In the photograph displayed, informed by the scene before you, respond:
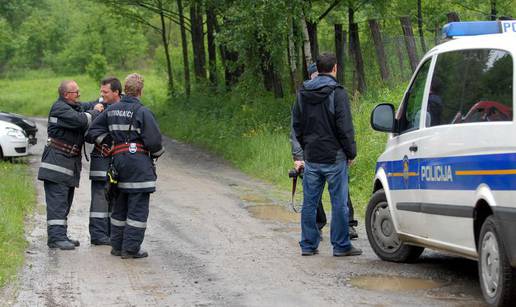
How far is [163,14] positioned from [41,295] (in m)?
27.2

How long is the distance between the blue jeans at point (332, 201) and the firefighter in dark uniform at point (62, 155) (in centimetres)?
249

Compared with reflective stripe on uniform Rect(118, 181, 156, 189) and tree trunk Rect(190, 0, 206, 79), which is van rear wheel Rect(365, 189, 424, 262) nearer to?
reflective stripe on uniform Rect(118, 181, 156, 189)

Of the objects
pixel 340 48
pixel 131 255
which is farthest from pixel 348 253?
pixel 340 48

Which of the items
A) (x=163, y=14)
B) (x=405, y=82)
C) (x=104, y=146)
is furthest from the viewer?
(x=163, y=14)

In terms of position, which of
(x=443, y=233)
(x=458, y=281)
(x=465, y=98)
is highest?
(x=465, y=98)

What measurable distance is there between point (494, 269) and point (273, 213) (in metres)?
6.17

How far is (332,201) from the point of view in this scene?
9.30 m

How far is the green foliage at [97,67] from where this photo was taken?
54.5m

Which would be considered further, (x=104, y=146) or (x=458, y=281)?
(x=104, y=146)

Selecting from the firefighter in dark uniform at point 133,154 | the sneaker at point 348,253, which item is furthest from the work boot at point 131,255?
the sneaker at point 348,253

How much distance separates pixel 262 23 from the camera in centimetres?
1981

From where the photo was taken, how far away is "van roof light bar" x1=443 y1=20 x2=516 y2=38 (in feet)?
23.7

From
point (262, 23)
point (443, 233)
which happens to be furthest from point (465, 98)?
point (262, 23)

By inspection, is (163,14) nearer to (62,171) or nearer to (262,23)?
(262,23)
